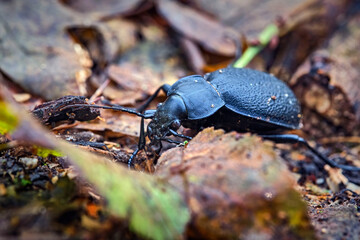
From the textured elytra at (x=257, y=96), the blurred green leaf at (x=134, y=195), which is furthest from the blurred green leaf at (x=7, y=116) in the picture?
the textured elytra at (x=257, y=96)

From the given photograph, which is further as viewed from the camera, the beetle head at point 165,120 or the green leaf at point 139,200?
the beetle head at point 165,120

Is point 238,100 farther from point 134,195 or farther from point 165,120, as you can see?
point 134,195

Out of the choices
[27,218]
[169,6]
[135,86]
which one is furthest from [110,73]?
[27,218]

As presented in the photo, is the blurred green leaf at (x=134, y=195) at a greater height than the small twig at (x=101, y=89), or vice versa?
the blurred green leaf at (x=134, y=195)

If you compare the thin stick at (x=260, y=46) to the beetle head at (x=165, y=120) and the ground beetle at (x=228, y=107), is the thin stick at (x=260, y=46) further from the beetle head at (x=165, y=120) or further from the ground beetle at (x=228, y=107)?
the beetle head at (x=165, y=120)

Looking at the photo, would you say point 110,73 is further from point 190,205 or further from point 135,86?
point 190,205

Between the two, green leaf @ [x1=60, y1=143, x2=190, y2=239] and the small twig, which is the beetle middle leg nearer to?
the small twig

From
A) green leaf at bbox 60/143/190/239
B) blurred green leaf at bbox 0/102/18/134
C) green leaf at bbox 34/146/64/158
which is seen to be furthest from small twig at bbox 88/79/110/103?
green leaf at bbox 60/143/190/239
